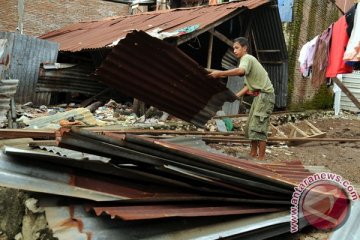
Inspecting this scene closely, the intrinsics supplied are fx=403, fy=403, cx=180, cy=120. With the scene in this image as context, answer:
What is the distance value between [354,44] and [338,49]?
695 millimetres

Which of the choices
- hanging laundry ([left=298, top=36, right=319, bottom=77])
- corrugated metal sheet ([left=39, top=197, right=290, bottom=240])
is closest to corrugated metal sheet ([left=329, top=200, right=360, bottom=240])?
corrugated metal sheet ([left=39, top=197, right=290, bottom=240])

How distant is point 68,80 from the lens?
11.3 metres

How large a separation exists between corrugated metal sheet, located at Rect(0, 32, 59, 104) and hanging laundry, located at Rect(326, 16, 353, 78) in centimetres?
745

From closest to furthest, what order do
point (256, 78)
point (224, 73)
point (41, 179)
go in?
point (41, 179)
point (224, 73)
point (256, 78)

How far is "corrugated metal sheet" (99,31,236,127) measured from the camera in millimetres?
4665

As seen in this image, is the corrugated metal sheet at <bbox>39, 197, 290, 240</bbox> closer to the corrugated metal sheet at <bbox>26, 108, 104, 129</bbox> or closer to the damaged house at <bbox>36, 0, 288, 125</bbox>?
the corrugated metal sheet at <bbox>26, 108, 104, 129</bbox>

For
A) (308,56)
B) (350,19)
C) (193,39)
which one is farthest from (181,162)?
(193,39)

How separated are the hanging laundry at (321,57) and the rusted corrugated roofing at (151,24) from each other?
2.87m

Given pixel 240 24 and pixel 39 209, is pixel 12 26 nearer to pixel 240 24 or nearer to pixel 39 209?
pixel 240 24

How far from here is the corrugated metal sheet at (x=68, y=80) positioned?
1077 cm

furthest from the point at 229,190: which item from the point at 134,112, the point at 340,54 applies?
the point at 134,112

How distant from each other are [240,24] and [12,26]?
1022 centimetres

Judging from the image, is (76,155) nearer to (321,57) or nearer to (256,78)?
(256,78)

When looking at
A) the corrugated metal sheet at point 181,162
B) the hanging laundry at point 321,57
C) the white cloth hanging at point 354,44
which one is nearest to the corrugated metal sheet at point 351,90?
the hanging laundry at point 321,57
